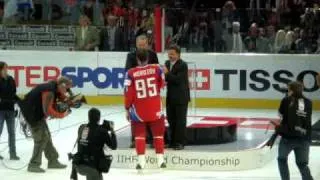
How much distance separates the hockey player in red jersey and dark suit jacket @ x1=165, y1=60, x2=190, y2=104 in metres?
0.62

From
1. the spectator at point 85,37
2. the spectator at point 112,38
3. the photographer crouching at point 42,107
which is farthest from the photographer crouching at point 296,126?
the spectator at point 85,37

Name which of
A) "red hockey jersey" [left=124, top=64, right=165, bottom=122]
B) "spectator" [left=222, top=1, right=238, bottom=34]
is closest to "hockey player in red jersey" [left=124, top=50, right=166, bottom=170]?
"red hockey jersey" [left=124, top=64, right=165, bottom=122]

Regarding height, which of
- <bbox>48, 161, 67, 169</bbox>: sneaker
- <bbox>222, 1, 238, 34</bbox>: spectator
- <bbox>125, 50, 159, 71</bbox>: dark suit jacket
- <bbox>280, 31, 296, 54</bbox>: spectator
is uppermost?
<bbox>222, 1, 238, 34</bbox>: spectator

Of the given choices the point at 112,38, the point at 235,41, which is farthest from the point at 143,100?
the point at 112,38

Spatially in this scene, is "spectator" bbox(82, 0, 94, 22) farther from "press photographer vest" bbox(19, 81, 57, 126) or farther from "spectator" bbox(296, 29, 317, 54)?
"press photographer vest" bbox(19, 81, 57, 126)

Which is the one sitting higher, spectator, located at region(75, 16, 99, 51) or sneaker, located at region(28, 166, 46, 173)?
spectator, located at region(75, 16, 99, 51)

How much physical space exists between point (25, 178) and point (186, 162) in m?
2.27

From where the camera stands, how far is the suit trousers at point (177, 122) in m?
10.9

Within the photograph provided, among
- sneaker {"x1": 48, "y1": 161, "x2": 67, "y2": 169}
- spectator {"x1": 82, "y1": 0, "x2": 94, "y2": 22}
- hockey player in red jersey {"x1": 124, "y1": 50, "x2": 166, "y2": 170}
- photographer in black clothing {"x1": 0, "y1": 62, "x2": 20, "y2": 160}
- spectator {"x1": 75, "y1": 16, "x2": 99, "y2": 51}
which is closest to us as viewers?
hockey player in red jersey {"x1": 124, "y1": 50, "x2": 166, "y2": 170}

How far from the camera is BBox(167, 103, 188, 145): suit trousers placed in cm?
1093

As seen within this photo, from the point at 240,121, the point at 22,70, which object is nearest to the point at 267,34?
the point at 240,121

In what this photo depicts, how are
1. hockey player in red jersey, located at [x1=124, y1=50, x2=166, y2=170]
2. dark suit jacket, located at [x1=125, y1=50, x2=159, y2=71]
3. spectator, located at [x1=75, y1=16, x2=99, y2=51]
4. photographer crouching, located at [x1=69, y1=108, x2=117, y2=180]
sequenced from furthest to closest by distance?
spectator, located at [x1=75, y1=16, x2=99, y2=51] < dark suit jacket, located at [x1=125, y1=50, x2=159, y2=71] < hockey player in red jersey, located at [x1=124, y1=50, x2=166, y2=170] < photographer crouching, located at [x1=69, y1=108, x2=117, y2=180]

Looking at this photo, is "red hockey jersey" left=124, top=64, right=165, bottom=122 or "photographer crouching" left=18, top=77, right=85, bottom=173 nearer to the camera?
"red hockey jersey" left=124, top=64, right=165, bottom=122

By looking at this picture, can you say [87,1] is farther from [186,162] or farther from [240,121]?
[186,162]
